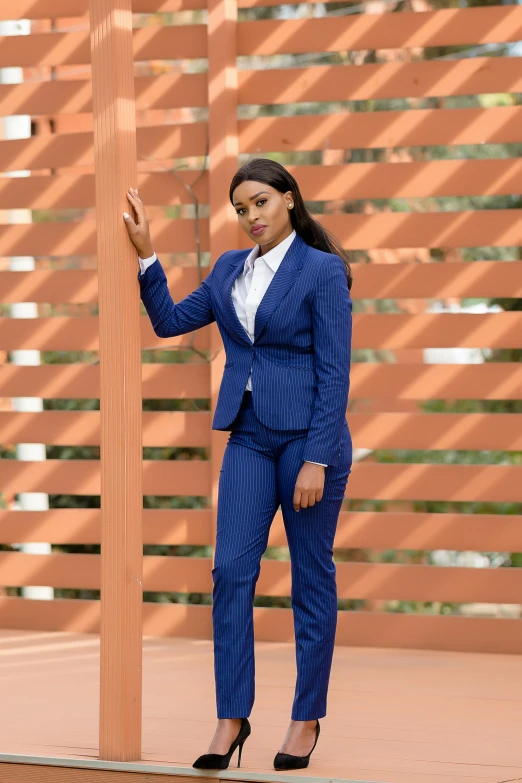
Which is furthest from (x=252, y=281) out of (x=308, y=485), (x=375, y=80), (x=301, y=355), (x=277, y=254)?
(x=375, y=80)

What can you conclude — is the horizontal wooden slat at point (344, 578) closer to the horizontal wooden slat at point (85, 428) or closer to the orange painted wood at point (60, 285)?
the horizontal wooden slat at point (85, 428)

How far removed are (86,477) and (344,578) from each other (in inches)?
39.3

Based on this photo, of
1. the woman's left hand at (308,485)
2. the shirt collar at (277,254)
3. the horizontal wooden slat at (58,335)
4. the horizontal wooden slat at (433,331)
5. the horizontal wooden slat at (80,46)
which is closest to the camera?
the woman's left hand at (308,485)

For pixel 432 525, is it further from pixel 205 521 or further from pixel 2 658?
pixel 2 658

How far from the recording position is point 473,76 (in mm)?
4098

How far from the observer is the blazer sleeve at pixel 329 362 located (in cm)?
263

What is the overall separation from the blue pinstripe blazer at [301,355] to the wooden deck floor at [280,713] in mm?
698

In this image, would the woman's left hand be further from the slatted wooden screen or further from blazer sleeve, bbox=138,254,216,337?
the slatted wooden screen

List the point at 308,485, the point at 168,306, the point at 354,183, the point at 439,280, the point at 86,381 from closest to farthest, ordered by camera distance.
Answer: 1. the point at 308,485
2. the point at 168,306
3. the point at 439,280
4. the point at 354,183
5. the point at 86,381

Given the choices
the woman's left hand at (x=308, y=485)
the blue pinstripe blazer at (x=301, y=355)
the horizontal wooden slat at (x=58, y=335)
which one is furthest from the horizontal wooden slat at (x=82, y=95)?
the woman's left hand at (x=308, y=485)

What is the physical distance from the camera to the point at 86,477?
177 inches

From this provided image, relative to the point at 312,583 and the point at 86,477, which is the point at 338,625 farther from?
the point at 312,583

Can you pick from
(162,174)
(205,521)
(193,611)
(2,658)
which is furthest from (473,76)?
(2,658)

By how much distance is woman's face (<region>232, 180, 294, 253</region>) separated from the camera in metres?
2.68
